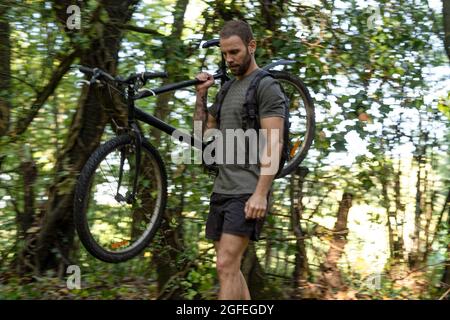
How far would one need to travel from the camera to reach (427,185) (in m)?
6.91

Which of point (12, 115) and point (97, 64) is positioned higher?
point (97, 64)

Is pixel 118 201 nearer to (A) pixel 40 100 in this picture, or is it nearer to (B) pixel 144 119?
(B) pixel 144 119

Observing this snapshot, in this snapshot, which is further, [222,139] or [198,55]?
[198,55]

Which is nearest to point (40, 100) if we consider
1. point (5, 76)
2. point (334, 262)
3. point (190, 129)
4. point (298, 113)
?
point (5, 76)

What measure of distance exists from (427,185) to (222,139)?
12.1 feet

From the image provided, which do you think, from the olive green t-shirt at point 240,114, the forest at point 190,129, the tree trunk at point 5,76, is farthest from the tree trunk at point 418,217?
the tree trunk at point 5,76

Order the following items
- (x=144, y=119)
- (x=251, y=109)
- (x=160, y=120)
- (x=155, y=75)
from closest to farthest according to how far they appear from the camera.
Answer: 1. (x=251, y=109)
2. (x=155, y=75)
3. (x=144, y=119)
4. (x=160, y=120)

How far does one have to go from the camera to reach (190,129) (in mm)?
5367

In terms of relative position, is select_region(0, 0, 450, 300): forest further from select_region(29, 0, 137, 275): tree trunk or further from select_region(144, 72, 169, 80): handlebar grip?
select_region(144, 72, 169, 80): handlebar grip

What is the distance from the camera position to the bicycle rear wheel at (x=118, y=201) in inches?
165

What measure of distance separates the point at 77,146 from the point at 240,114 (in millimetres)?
1987

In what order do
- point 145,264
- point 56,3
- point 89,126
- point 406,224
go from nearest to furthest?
point 56,3
point 89,126
point 145,264
point 406,224
